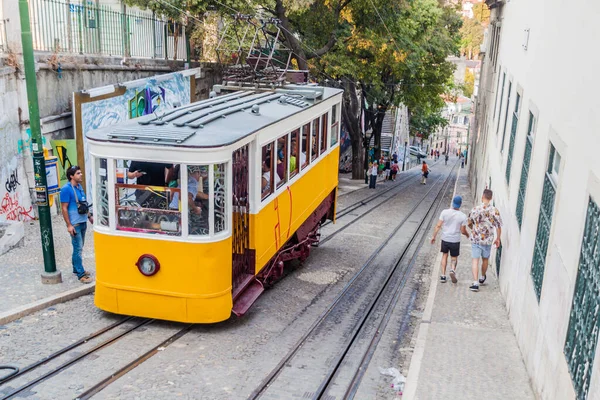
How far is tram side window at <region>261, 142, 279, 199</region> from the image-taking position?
883cm

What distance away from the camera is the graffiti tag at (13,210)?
11.9 meters

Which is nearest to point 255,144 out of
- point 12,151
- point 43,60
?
point 12,151

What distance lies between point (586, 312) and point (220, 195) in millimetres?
4218

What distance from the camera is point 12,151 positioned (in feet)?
39.8

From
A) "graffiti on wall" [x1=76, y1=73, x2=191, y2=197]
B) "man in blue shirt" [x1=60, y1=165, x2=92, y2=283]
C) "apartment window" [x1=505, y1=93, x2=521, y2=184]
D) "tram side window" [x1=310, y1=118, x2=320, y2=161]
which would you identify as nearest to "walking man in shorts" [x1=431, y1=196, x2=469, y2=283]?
"apartment window" [x1=505, y1=93, x2=521, y2=184]

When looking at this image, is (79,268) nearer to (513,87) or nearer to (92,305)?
(92,305)

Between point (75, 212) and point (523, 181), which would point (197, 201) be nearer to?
point (75, 212)

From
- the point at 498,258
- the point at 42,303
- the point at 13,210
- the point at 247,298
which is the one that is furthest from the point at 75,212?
the point at 498,258

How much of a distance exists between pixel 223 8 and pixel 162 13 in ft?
6.85

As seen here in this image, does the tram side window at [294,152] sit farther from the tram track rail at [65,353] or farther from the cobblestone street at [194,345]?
the tram track rail at [65,353]

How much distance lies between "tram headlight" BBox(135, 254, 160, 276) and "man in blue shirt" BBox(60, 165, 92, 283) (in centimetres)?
186

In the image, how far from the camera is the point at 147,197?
7551 mm

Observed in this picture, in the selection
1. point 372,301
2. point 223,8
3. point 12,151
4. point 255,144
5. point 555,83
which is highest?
point 223,8

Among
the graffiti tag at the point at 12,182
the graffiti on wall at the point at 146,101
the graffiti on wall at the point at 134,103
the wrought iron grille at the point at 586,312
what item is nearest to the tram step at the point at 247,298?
the wrought iron grille at the point at 586,312
